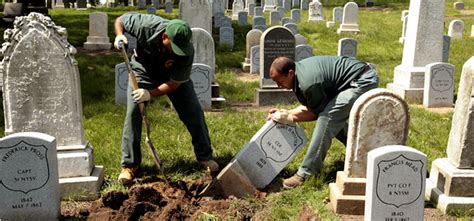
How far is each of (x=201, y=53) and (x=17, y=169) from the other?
5578mm

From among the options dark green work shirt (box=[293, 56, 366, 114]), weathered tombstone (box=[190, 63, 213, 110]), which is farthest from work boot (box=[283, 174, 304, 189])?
weathered tombstone (box=[190, 63, 213, 110])

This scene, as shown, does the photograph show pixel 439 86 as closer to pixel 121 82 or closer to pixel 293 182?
pixel 293 182

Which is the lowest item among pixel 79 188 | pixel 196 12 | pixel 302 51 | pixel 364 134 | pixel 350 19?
pixel 79 188

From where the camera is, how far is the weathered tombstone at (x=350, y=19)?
61.3 ft

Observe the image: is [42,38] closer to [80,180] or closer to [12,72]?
[12,72]

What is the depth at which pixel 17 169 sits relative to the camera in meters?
4.03

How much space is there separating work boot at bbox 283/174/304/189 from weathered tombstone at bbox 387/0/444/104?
512 centimetres

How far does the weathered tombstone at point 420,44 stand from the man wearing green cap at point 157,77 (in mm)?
5495

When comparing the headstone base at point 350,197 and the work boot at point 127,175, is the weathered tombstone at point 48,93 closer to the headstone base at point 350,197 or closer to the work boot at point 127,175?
the work boot at point 127,175

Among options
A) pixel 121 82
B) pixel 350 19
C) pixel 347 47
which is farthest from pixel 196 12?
pixel 350 19

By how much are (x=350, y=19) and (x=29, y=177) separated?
16.6 m

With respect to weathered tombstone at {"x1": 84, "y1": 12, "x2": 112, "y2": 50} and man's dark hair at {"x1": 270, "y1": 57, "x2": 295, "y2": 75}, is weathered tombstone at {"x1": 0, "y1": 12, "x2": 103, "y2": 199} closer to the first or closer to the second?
man's dark hair at {"x1": 270, "y1": 57, "x2": 295, "y2": 75}

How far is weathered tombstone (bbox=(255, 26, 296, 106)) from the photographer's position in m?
9.32

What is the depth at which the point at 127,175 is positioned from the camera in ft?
16.3
